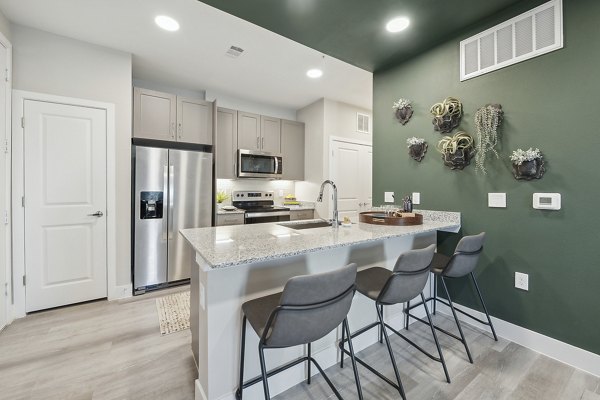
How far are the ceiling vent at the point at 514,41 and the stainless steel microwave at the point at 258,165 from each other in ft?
9.07

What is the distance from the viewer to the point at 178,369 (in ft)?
5.73

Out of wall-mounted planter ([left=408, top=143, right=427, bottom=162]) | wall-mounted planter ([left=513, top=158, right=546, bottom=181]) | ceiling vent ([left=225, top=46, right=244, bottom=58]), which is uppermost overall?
ceiling vent ([left=225, top=46, right=244, bottom=58])

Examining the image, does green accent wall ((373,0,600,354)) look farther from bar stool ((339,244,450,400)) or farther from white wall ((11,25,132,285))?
white wall ((11,25,132,285))

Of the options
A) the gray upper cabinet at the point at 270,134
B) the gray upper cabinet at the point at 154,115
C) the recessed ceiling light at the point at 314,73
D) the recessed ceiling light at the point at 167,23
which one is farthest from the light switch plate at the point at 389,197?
the gray upper cabinet at the point at 154,115

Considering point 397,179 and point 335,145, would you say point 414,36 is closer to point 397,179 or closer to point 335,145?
point 397,179

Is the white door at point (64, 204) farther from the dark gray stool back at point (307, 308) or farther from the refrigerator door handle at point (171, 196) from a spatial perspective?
the dark gray stool back at point (307, 308)

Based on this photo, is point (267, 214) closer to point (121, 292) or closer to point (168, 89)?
point (121, 292)

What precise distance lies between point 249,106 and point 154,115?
63.6 inches

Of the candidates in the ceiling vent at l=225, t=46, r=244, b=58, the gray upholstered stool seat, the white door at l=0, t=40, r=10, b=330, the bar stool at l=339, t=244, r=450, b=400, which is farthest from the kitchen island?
the ceiling vent at l=225, t=46, r=244, b=58

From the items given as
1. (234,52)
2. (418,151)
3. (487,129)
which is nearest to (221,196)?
(234,52)

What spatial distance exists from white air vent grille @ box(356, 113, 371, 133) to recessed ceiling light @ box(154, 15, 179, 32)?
10.5 ft

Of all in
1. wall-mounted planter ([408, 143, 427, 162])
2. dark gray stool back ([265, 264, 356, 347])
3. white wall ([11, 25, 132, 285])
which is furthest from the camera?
wall-mounted planter ([408, 143, 427, 162])

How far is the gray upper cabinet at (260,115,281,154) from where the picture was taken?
425cm

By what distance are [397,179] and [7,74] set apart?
3.84 meters
